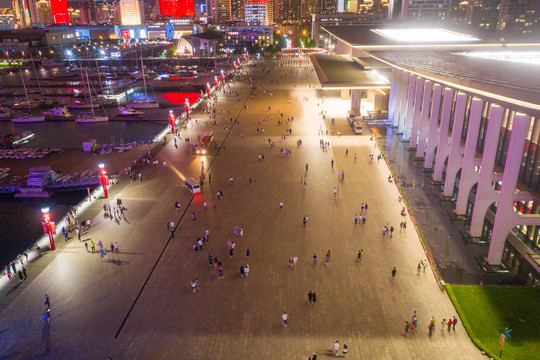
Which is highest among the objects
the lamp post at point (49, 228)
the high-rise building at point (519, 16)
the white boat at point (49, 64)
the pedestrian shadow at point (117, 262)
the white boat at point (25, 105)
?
the high-rise building at point (519, 16)

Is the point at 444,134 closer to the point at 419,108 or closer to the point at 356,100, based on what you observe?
the point at 419,108

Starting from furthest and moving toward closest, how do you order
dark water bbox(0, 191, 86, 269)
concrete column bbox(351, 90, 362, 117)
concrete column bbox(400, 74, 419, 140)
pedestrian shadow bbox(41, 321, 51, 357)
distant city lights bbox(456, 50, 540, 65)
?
concrete column bbox(351, 90, 362, 117), distant city lights bbox(456, 50, 540, 65), concrete column bbox(400, 74, 419, 140), dark water bbox(0, 191, 86, 269), pedestrian shadow bbox(41, 321, 51, 357)

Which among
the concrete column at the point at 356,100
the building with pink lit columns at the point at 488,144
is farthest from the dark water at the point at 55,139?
the building with pink lit columns at the point at 488,144

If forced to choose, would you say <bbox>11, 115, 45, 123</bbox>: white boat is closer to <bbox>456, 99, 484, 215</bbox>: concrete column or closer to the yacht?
the yacht

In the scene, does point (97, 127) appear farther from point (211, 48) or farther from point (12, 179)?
point (211, 48)

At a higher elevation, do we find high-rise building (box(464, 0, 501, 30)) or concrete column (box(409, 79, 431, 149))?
high-rise building (box(464, 0, 501, 30))

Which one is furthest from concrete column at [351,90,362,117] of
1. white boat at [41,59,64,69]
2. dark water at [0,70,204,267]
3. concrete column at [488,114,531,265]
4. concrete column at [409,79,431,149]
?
white boat at [41,59,64,69]

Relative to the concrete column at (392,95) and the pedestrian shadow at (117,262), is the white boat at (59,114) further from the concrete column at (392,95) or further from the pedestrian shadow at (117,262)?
the pedestrian shadow at (117,262)
